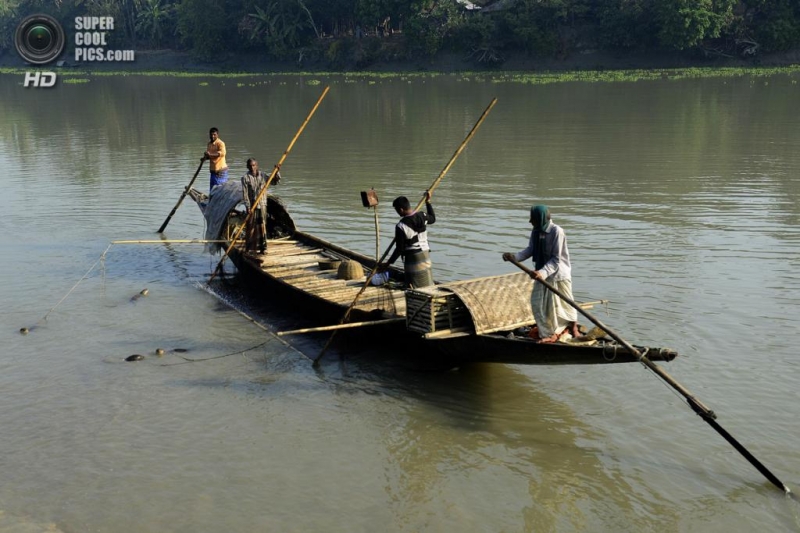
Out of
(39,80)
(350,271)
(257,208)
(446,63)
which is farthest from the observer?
(39,80)

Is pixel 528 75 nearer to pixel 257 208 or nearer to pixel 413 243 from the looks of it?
pixel 257 208

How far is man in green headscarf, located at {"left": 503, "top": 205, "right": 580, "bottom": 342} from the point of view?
6.74 metres

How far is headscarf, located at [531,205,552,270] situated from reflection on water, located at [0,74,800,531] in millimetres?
1257

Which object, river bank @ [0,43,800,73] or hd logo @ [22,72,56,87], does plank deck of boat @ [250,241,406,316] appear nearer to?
river bank @ [0,43,800,73]

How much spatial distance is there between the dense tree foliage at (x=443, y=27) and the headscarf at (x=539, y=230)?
42.6 metres

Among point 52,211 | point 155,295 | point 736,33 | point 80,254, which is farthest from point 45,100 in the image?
point 736,33

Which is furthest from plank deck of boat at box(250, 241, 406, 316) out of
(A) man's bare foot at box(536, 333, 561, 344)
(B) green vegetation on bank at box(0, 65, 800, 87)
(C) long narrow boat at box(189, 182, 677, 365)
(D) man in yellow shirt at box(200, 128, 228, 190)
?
(B) green vegetation on bank at box(0, 65, 800, 87)

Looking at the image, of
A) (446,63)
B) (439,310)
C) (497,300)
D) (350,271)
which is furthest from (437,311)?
(446,63)

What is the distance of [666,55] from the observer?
48.4m

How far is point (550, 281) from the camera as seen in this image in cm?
682

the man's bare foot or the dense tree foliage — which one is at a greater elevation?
Answer: the dense tree foliage

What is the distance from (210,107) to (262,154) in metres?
14.9

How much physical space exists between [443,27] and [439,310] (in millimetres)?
50058

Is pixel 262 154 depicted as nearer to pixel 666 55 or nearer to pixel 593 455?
pixel 593 455
